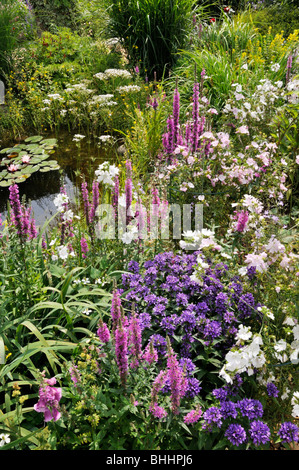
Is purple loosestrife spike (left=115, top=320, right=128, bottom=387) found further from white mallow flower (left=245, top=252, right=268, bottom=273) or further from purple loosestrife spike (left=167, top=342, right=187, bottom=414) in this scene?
white mallow flower (left=245, top=252, right=268, bottom=273)

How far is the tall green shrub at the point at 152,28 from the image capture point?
627cm

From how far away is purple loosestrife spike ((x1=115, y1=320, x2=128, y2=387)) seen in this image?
145cm

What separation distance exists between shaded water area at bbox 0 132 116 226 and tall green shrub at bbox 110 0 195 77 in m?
1.86

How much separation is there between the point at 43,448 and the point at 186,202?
1.93m

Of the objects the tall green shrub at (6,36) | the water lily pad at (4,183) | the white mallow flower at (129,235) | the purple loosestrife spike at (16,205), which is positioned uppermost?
the tall green shrub at (6,36)

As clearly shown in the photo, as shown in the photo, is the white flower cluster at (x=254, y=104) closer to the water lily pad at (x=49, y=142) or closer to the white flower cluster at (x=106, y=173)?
the white flower cluster at (x=106, y=173)

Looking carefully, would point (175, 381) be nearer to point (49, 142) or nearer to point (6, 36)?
point (49, 142)

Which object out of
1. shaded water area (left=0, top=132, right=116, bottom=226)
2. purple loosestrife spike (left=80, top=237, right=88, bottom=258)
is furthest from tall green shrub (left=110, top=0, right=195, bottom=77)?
purple loosestrife spike (left=80, top=237, right=88, bottom=258)

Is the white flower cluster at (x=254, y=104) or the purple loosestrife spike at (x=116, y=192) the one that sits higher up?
the white flower cluster at (x=254, y=104)

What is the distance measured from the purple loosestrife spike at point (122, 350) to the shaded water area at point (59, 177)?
9.44 ft

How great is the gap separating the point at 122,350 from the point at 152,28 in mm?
6384

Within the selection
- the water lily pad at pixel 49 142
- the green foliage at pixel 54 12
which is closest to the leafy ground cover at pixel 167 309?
the water lily pad at pixel 49 142

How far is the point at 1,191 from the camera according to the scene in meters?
4.84
